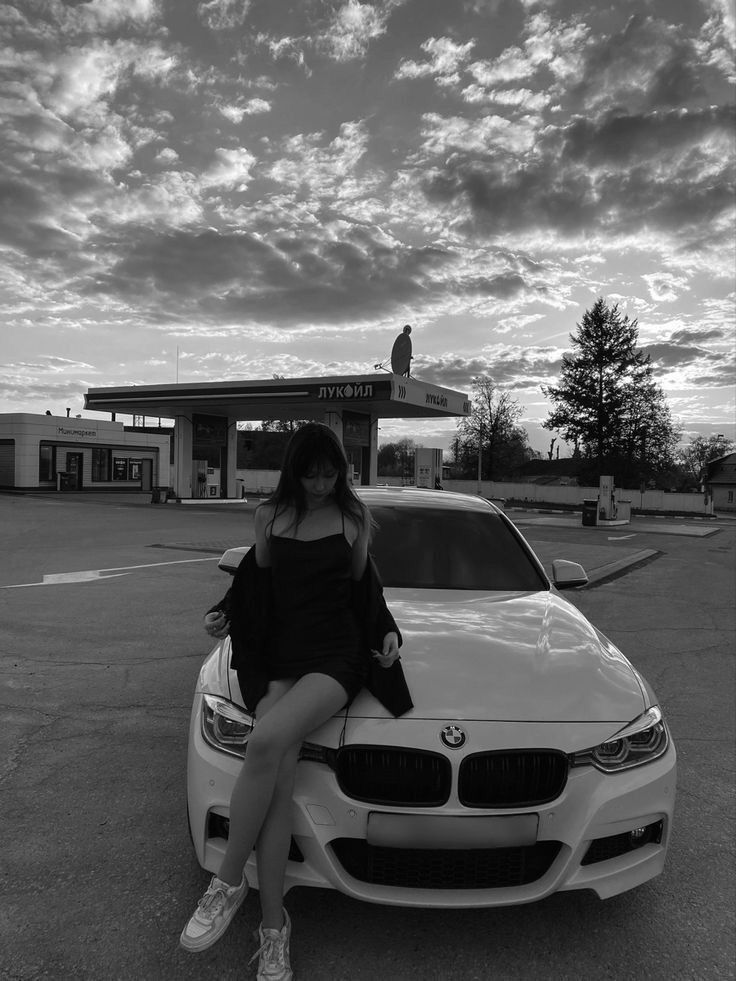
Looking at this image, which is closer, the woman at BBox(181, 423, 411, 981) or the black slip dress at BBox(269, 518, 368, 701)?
the woman at BBox(181, 423, 411, 981)

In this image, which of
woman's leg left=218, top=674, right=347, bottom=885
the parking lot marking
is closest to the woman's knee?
woman's leg left=218, top=674, right=347, bottom=885

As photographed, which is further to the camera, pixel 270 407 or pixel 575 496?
pixel 575 496

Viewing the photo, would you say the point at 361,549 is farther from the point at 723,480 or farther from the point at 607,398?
the point at 723,480

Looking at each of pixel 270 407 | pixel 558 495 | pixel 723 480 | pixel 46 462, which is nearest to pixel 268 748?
pixel 270 407

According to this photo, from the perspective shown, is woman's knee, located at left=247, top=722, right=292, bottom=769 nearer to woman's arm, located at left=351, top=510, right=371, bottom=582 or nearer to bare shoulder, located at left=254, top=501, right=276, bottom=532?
woman's arm, located at left=351, top=510, right=371, bottom=582

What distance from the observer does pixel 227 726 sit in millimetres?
2342

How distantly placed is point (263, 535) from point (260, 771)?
2.81 feet

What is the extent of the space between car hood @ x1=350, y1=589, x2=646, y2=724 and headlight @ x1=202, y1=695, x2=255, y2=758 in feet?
1.17

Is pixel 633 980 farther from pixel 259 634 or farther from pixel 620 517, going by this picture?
pixel 620 517

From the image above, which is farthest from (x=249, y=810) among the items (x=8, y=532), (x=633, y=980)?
(x=8, y=532)

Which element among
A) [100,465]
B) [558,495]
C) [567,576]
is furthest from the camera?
[558,495]

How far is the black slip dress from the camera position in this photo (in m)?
2.40

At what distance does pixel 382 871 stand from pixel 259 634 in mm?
840

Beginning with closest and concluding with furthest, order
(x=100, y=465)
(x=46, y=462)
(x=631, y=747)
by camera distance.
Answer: (x=631, y=747) → (x=46, y=462) → (x=100, y=465)
